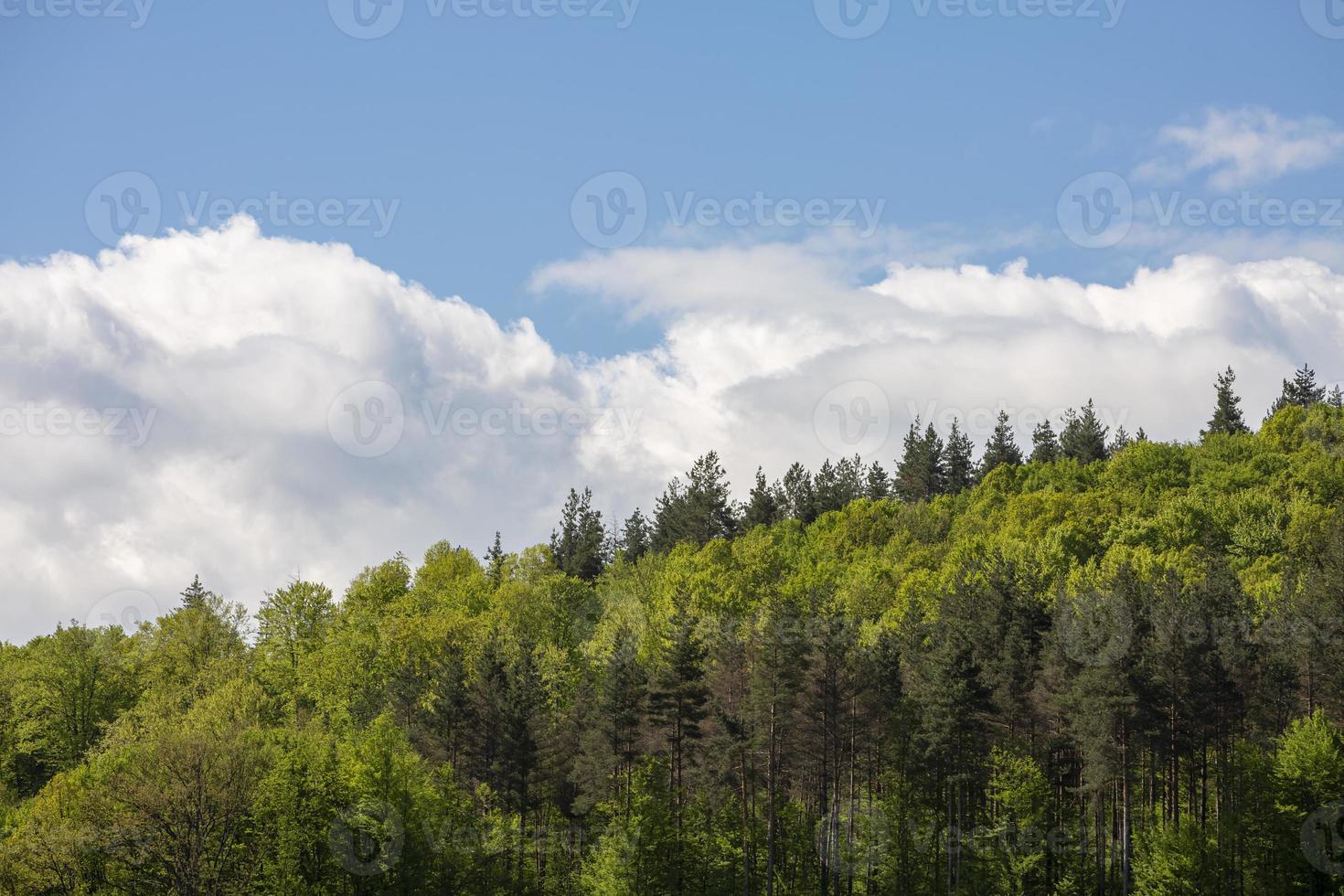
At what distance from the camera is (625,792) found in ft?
230

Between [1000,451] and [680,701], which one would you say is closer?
[680,701]

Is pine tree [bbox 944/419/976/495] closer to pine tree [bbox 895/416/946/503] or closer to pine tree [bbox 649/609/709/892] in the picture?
pine tree [bbox 895/416/946/503]

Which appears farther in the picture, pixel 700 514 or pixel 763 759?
pixel 700 514

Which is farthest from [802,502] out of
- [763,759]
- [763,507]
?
[763,759]

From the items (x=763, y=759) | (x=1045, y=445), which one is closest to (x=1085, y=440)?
(x=1045, y=445)

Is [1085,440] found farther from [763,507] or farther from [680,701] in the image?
[680,701]

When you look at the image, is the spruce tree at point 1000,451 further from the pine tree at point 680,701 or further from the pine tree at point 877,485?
the pine tree at point 680,701

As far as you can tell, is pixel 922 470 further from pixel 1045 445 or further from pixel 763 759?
pixel 763 759

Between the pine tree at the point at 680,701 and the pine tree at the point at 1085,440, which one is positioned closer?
the pine tree at the point at 680,701

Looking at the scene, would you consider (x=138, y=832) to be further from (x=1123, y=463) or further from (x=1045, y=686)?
(x=1123, y=463)

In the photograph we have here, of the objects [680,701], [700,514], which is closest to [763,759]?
[680,701]

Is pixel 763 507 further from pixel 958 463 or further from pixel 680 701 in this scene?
pixel 680 701

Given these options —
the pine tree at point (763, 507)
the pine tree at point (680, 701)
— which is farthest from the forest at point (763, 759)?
the pine tree at point (763, 507)

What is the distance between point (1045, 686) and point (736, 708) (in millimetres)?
17103
